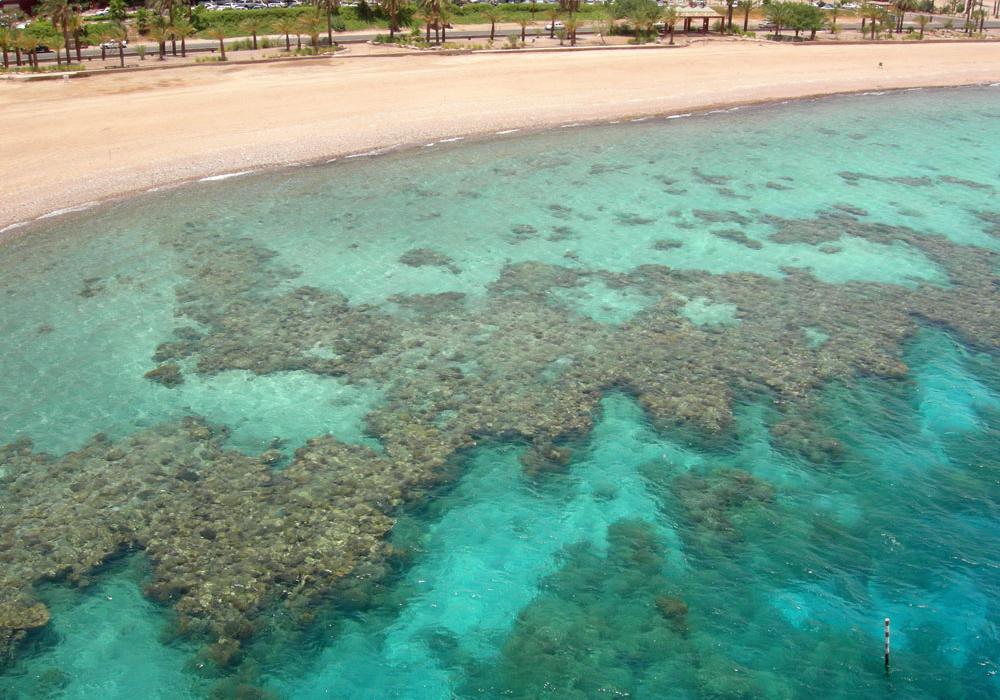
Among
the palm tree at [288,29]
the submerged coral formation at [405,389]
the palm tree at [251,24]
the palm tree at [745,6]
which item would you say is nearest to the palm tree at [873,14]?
the palm tree at [745,6]

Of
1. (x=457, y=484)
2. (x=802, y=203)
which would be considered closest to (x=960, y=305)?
(x=802, y=203)

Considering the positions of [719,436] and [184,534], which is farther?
[719,436]

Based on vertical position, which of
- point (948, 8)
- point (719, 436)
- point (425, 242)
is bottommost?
point (719, 436)

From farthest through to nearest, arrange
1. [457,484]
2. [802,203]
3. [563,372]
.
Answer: [802,203] → [563,372] → [457,484]

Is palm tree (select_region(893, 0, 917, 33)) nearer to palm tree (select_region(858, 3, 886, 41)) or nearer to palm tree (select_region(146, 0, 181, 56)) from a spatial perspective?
palm tree (select_region(858, 3, 886, 41))

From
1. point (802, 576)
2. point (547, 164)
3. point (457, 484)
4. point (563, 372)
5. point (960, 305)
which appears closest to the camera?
point (802, 576)

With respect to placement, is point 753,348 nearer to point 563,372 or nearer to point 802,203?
point 563,372

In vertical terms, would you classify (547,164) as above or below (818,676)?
above

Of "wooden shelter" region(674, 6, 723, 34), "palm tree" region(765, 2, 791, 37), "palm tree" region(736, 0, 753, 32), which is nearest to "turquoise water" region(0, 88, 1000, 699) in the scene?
"palm tree" region(765, 2, 791, 37)

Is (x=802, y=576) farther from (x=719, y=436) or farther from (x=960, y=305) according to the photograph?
(x=960, y=305)
